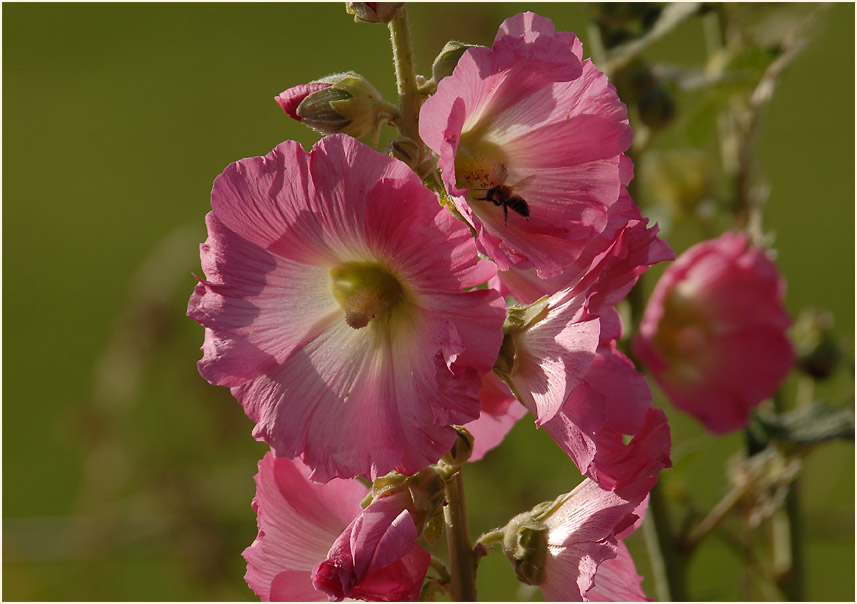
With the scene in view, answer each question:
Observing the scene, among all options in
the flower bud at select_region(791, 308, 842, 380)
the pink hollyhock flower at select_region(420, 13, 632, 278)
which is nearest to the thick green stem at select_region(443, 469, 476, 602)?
the pink hollyhock flower at select_region(420, 13, 632, 278)

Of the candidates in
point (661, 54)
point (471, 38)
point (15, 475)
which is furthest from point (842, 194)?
point (15, 475)

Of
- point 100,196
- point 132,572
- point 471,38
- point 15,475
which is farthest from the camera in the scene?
point 100,196

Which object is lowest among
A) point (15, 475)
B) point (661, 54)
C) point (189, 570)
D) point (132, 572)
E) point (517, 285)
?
point (132, 572)

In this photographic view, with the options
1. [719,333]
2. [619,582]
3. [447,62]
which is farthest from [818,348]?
[447,62]

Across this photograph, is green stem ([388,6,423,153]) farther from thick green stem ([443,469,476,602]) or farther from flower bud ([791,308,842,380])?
flower bud ([791,308,842,380])

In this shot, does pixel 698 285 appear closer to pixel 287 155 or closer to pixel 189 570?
pixel 287 155

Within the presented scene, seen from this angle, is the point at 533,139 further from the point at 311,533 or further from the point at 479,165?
the point at 311,533

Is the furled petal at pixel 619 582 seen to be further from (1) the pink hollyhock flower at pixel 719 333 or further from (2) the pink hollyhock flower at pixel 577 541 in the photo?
(1) the pink hollyhock flower at pixel 719 333
